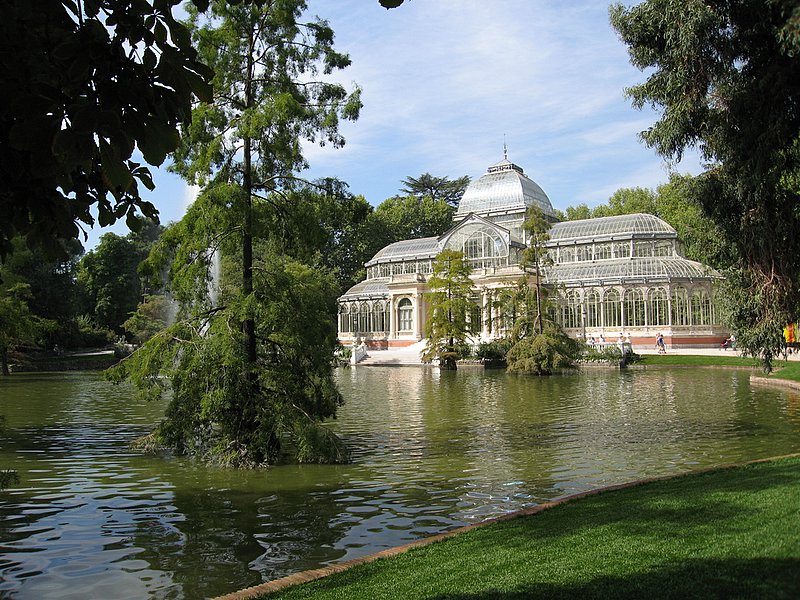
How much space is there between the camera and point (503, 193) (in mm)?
60688

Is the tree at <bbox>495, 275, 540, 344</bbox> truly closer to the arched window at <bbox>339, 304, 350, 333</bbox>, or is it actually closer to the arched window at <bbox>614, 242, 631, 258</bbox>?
the arched window at <bbox>614, 242, 631, 258</bbox>

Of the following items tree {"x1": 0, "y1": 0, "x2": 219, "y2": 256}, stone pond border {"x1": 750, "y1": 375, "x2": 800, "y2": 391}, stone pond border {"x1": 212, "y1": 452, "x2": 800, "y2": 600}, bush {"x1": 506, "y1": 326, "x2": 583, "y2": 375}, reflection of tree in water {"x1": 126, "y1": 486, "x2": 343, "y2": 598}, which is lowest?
reflection of tree in water {"x1": 126, "y1": 486, "x2": 343, "y2": 598}

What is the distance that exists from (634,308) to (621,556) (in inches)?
1682

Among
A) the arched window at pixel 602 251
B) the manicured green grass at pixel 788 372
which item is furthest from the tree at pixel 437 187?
the manicured green grass at pixel 788 372

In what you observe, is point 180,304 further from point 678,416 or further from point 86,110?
point 678,416

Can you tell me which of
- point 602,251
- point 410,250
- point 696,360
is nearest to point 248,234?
point 696,360

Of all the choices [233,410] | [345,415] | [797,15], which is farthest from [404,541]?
[345,415]

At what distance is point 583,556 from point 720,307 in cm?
1159

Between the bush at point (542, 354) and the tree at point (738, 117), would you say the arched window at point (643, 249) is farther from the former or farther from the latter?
the tree at point (738, 117)

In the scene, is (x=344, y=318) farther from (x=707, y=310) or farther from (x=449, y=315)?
(x=707, y=310)

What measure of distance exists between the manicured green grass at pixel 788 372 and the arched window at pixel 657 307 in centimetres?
1762

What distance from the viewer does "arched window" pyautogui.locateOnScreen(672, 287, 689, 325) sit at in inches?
1740

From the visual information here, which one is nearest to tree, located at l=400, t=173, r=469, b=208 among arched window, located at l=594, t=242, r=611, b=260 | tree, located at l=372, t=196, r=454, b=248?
tree, located at l=372, t=196, r=454, b=248

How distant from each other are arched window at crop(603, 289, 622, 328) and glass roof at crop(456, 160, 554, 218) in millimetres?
13991
